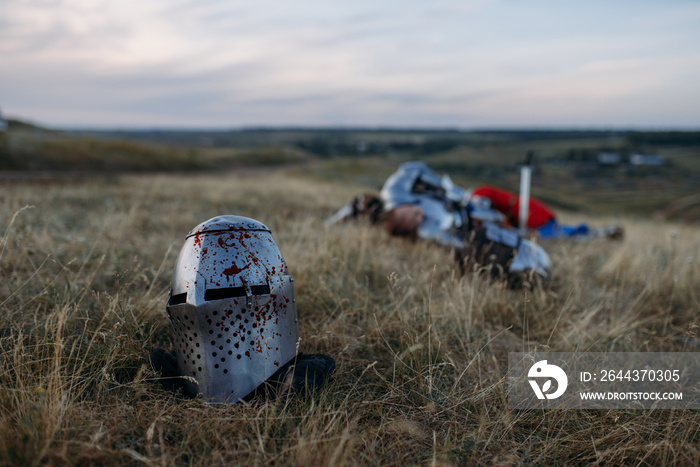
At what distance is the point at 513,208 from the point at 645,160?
65806 millimetres

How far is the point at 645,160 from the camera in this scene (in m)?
59.4

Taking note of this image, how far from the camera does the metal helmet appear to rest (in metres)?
2.20

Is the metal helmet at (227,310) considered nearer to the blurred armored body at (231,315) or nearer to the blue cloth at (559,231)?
the blurred armored body at (231,315)

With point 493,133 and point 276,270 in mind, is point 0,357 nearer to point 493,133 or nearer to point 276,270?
point 276,270

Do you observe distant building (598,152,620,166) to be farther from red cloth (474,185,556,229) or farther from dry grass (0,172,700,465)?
dry grass (0,172,700,465)

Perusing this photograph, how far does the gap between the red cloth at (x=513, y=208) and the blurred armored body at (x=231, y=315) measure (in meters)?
6.50

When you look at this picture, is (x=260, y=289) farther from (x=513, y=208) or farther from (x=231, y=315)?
(x=513, y=208)

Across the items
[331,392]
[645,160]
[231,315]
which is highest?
[645,160]

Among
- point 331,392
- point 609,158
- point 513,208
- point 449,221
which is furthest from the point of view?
point 609,158

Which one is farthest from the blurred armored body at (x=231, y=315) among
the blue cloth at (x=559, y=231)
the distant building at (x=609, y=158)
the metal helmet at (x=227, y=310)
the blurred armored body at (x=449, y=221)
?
the distant building at (x=609, y=158)

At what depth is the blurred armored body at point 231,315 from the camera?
220 cm

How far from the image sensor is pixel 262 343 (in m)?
2.29

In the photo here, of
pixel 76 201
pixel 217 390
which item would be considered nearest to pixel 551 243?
pixel 217 390

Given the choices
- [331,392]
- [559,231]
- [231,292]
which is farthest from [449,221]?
[231,292]
